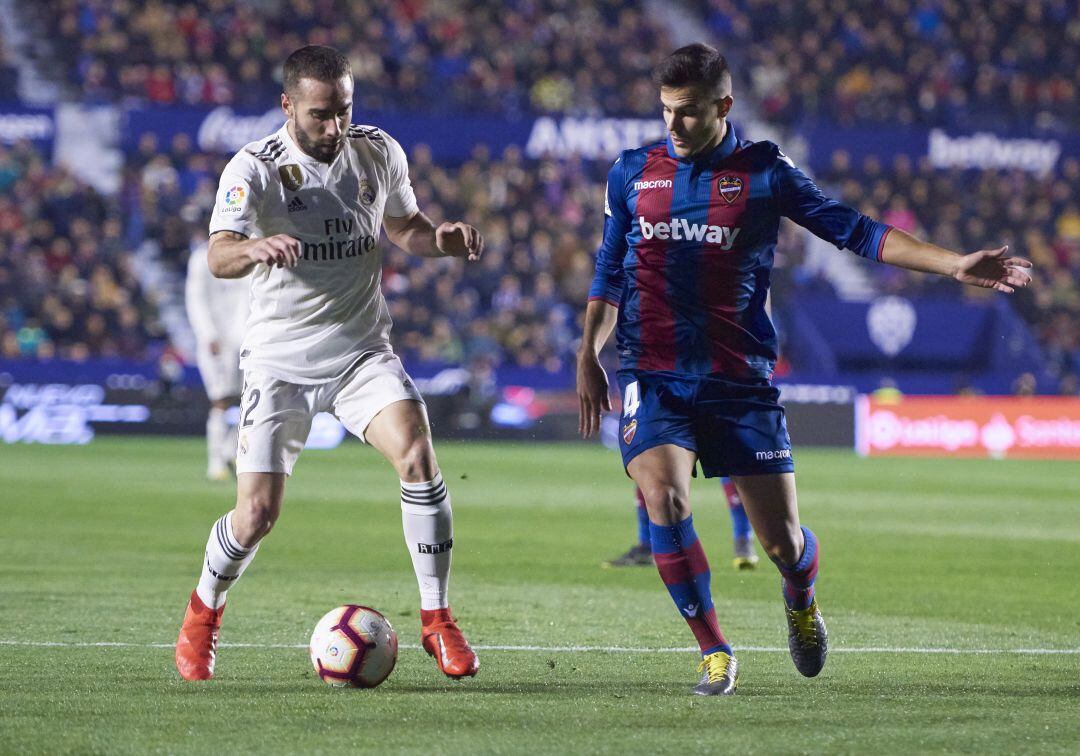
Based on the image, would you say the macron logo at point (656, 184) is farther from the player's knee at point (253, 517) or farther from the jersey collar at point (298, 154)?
the player's knee at point (253, 517)

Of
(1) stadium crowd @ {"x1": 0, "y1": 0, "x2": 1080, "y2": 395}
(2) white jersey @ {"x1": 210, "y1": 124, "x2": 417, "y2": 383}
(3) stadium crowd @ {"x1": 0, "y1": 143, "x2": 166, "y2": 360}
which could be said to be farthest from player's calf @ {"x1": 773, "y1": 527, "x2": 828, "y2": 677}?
(3) stadium crowd @ {"x1": 0, "y1": 143, "x2": 166, "y2": 360}

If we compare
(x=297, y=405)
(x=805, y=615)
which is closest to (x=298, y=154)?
(x=297, y=405)

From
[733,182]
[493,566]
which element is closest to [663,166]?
[733,182]

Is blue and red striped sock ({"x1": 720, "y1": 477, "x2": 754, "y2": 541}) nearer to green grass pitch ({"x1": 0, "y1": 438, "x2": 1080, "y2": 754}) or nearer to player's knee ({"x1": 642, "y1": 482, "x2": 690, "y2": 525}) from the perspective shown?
green grass pitch ({"x1": 0, "y1": 438, "x2": 1080, "y2": 754})

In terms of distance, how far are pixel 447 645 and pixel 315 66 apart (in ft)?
6.97

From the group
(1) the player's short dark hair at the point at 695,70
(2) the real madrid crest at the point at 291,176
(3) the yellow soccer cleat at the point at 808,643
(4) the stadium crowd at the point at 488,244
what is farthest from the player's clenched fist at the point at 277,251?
(4) the stadium crowd at the point at 488,244

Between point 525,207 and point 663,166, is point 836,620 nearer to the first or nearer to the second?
point 663,166

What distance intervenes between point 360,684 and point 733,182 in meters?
2.19

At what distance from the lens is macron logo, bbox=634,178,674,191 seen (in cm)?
607

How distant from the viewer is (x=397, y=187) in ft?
21.8

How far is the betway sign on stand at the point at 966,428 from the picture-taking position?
86.6ft

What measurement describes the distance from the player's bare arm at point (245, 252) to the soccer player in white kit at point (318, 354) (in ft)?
0.44

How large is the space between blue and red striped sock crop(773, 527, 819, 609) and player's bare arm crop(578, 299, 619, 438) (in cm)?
87

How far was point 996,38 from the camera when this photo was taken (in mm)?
34938
